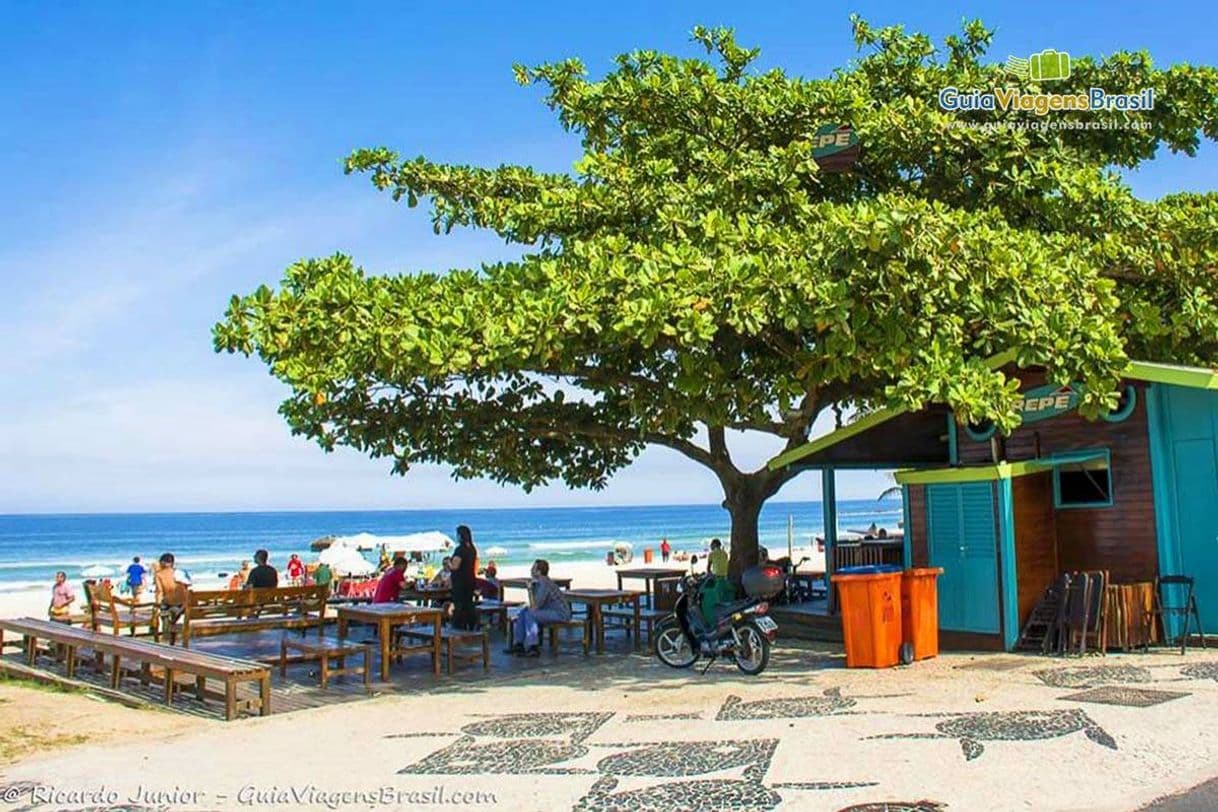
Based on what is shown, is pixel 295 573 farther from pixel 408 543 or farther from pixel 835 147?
pixel 835 147

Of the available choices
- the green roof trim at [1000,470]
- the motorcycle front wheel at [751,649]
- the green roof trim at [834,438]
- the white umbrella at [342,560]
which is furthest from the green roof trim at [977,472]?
the white umbrella at [342,560]

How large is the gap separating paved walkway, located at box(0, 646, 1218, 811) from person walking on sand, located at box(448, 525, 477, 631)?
2.94 m

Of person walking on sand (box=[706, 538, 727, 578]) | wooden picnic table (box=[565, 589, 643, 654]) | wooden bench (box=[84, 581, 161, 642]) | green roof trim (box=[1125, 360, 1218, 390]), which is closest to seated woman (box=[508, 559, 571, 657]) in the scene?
wooden picnic table (box=[565, 589, 643, 654])

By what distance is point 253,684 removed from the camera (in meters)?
11.6

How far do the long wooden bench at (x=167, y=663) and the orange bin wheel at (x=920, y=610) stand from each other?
670 centimetres

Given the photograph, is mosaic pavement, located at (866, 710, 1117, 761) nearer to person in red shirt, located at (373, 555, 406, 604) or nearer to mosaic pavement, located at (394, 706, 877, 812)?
mosaic pavement, located at (394, 706, 877, 812)

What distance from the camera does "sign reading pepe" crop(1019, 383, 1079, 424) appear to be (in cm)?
1204

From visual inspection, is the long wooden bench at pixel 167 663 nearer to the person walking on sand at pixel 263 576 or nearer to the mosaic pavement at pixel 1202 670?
the person walking on sand at pixel 263 576

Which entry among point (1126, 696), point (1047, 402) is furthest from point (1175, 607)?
point (1126, 696)

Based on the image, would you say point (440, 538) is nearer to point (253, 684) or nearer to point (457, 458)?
point (457, 458)

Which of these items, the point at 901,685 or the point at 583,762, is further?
the point at 901,685

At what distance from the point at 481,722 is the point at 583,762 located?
6.49 feet

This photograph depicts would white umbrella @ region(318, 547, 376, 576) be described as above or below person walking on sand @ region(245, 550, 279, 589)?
below

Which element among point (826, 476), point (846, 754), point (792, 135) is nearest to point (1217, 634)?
point (826, 476)
